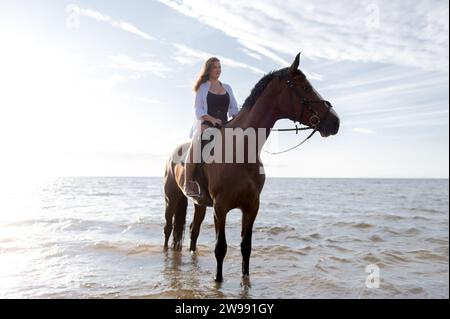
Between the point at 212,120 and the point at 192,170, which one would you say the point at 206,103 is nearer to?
the point at 212,120

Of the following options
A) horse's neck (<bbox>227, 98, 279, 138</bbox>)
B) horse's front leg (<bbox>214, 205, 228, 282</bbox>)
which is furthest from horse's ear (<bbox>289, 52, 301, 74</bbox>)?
horse's front leg (<bbox>214, 205, 228, 282</bbox>)

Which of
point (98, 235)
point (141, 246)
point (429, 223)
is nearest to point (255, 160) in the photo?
point (141, 246)

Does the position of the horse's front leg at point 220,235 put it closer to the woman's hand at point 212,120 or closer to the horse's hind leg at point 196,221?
the woman's hand at point 212,120

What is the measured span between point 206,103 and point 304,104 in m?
1.91

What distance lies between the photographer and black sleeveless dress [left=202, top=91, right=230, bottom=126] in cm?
677

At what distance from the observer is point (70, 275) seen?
288 inches

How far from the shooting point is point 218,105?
6.84m

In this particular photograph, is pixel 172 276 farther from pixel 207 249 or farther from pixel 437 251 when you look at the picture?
pixel 437 251

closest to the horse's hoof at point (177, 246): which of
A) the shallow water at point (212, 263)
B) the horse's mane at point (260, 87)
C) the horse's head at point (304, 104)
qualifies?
the shallow water at point (212, 263)

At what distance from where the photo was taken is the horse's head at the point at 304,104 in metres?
5.69

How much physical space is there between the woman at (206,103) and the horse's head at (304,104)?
4.35 ft

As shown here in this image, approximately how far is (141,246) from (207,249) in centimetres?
195

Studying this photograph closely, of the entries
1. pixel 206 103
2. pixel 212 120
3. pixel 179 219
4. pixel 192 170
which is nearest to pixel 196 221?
pixel 179 219

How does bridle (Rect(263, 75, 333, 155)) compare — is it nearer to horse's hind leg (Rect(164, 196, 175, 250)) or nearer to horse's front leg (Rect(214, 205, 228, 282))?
horse's front leg (Rect(214, 205, 228, 282))
